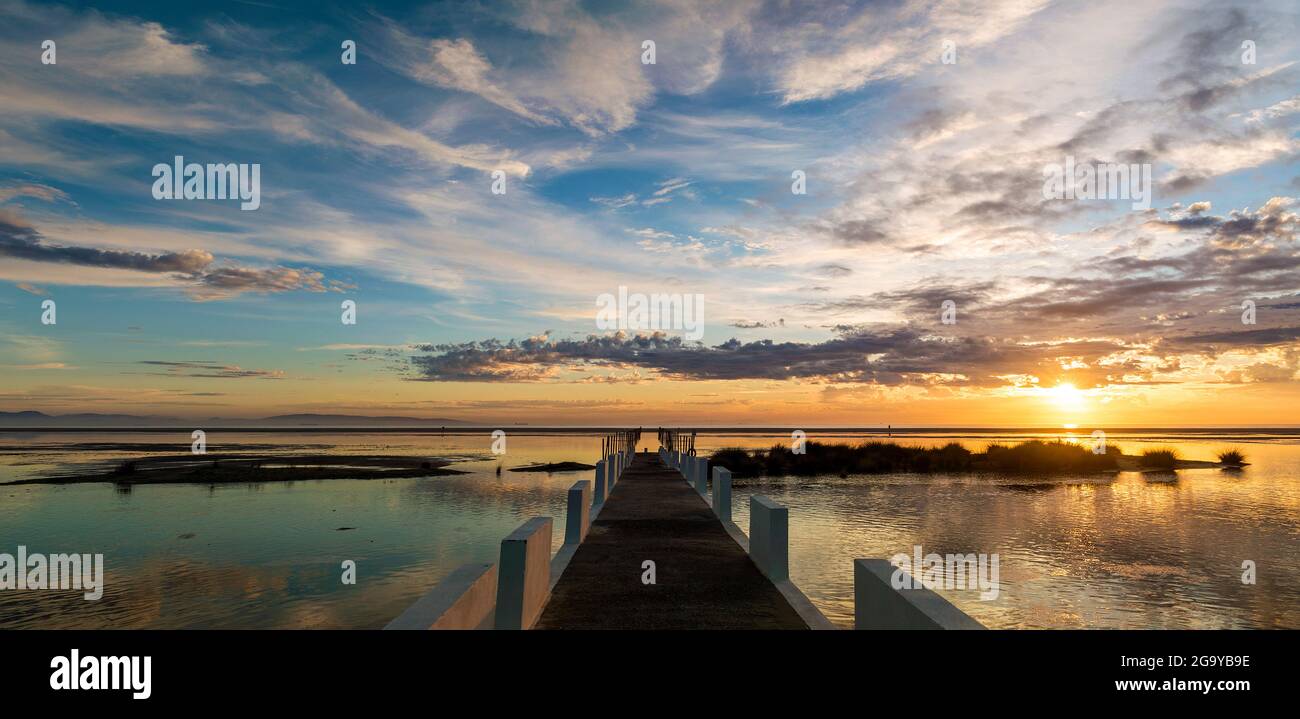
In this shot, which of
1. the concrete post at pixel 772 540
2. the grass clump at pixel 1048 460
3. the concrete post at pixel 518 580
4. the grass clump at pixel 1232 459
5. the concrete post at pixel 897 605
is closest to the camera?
the concrete post at pixel 897 605

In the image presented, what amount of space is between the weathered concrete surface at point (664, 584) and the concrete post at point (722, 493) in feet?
0.87

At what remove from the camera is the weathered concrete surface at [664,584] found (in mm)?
8102

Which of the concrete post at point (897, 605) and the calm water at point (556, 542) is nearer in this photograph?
the concrete post at point (897, 605)

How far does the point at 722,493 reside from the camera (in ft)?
51.2

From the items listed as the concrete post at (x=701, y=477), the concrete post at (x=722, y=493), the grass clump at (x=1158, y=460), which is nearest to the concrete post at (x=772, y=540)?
the concrete post at (x=722, y=493)

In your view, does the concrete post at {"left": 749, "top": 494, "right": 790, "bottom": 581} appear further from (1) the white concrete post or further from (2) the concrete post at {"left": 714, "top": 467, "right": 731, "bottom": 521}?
(1) the white concrete post

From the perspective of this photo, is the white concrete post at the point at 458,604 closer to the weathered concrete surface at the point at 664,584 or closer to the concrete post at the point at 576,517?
the weathered concrete surface at the point at 664,584

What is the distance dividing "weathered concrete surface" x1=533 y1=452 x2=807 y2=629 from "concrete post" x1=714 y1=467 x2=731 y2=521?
26 centimetres

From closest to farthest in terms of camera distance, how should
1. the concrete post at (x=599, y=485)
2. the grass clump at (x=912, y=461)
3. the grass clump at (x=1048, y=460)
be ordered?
the concrete post at (x=599, y=485) → the grass clump at (x=912, y=461) → the grass clump at (x=1048, y=460)
